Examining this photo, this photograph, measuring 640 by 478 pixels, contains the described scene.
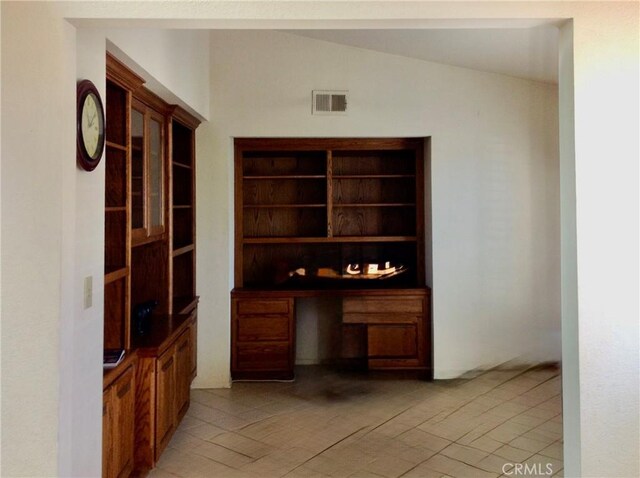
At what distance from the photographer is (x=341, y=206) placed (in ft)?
15.7

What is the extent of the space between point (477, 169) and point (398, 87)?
96cm

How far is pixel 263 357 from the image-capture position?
14.6 feet

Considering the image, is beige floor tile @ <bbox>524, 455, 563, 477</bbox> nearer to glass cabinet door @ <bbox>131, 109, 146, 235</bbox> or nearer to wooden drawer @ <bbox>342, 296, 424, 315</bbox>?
wooden drawer @ <bbox>342, 296, 424, 315</bbox>

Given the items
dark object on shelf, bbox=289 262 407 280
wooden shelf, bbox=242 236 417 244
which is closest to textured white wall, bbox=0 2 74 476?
wooden shelf, bbox=242 236 417 244

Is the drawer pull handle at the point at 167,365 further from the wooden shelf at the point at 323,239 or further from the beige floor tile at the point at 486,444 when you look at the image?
the beige floor tile at the point at 486,444

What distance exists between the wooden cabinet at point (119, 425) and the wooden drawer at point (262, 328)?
69.8 inches

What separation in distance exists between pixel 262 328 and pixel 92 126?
2691mm

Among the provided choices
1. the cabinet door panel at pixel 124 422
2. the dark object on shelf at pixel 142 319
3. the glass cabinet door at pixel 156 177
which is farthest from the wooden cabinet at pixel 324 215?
the cabinet door panel at pixel 124 422

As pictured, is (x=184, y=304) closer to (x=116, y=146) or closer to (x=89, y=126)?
(x=116, y=146)

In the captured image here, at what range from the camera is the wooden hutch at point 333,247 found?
4465 millimetres

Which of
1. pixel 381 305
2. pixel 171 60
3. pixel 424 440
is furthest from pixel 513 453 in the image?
pixel 171 60

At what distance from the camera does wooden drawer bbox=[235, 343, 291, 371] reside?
445cm

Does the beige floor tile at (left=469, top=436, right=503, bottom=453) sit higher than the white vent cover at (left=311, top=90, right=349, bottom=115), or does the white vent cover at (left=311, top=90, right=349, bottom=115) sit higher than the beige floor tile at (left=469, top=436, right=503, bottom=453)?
the white vent cover at (left=311, top=90, right=349, bottom=115)

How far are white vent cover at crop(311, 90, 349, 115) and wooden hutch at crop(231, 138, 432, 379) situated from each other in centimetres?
27
